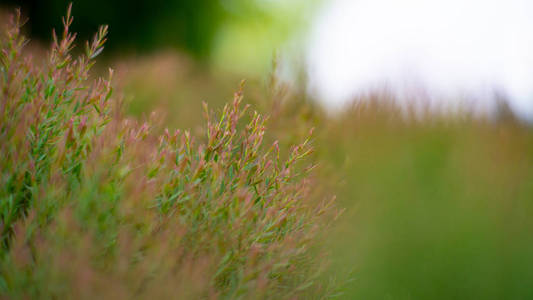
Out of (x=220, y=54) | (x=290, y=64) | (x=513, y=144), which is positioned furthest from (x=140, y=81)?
(x=220, y=54)

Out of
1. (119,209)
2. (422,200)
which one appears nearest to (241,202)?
(119,209)

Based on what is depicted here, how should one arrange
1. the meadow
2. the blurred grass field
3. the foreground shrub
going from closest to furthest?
the foreground shrub, the meadow, the blurred grass field

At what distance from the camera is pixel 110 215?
2.07 m

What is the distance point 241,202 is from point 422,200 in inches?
75.5

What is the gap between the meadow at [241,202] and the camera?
1902 millimetres

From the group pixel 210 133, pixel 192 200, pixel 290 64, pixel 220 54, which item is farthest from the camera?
pixel 220 54

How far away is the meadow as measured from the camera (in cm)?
190

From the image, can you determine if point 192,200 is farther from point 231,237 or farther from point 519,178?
point 519,178

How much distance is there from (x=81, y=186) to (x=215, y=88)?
635 centimetres

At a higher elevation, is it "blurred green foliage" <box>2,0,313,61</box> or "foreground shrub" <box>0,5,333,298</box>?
"blurred green foliage" <box>2,0,313,61</box>

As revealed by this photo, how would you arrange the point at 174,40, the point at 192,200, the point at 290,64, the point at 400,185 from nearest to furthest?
the point at 192,200, the point at 400,185, the point at 290,64, the point at 174,40

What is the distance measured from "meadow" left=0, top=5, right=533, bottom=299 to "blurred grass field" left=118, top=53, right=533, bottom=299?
0.5 inches

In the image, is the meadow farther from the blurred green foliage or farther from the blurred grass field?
the blurred green foliage

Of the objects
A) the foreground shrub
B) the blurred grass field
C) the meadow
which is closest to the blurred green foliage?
the blurred grass field
